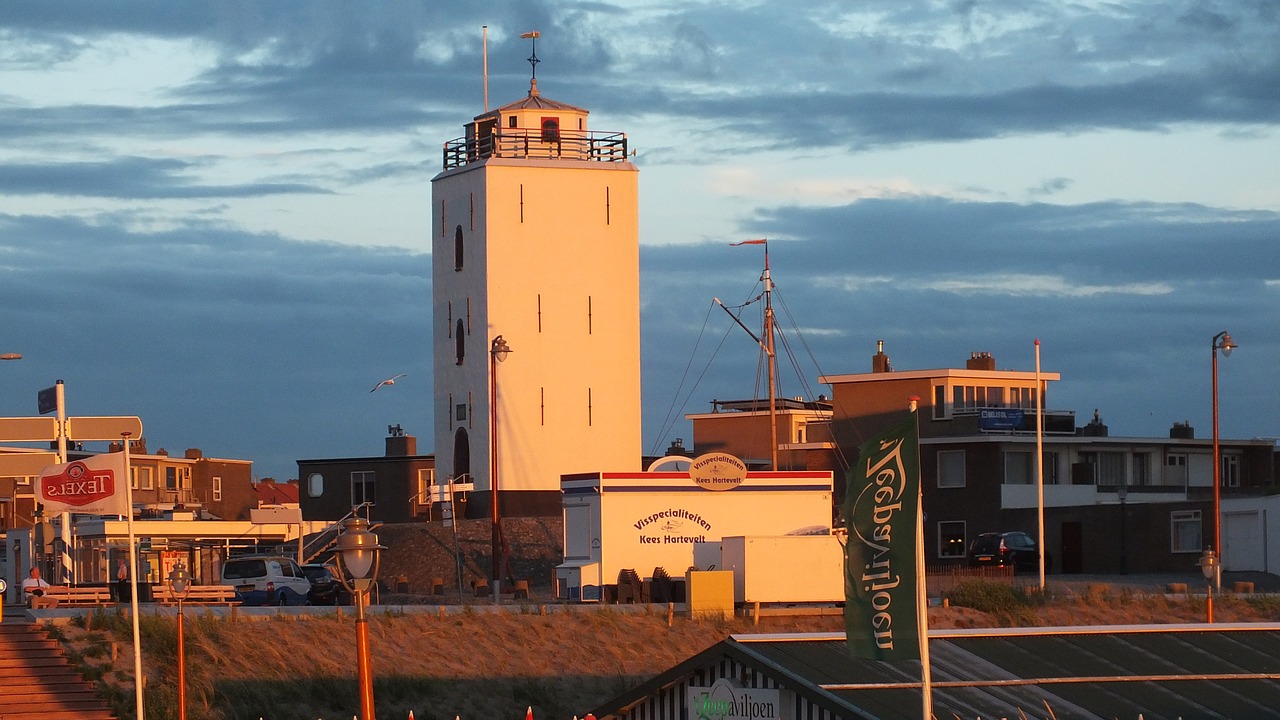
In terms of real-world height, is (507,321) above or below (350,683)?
above

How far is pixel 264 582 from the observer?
4822 cm

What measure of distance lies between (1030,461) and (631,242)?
17.0 m

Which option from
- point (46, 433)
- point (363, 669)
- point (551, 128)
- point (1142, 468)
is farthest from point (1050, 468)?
point (363, 669)

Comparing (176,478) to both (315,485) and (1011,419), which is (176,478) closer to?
(315,485)

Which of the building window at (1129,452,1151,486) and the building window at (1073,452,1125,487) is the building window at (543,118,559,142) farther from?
the building window at (1129,452,1151,486)

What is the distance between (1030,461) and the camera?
223 feet

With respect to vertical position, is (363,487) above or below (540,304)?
below

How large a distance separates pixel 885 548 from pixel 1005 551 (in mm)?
44228

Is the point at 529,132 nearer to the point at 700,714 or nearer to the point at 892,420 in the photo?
the point at 892,420

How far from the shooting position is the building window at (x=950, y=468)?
67562 millimetres

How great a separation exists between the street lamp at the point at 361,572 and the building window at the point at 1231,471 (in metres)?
62.8

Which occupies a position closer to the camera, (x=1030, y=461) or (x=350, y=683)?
(x=350, y=683)

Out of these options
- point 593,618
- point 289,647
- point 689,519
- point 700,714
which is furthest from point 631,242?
point 700,714

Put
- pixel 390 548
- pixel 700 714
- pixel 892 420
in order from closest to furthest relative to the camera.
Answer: pixel 700 714 → pixel 390 548 → pixel 892 420
